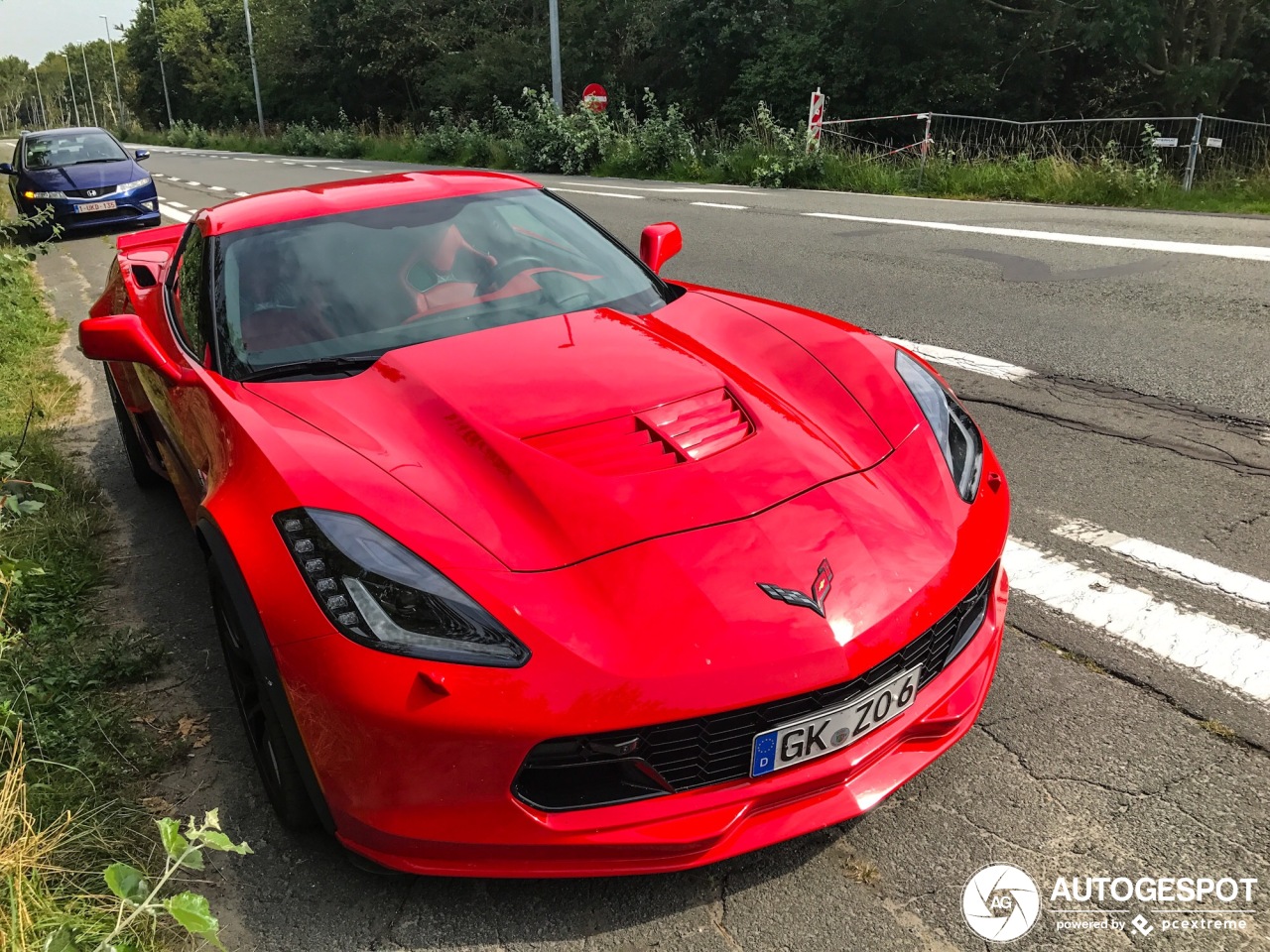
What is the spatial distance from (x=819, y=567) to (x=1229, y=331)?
4386 mm

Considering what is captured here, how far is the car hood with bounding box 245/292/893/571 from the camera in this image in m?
2.00

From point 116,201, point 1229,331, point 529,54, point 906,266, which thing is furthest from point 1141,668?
point 529,54

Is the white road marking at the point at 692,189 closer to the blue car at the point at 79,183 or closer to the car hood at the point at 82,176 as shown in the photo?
the blue car at the point at 79,183

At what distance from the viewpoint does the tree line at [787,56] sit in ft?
74.0

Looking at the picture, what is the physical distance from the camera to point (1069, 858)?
194 cm

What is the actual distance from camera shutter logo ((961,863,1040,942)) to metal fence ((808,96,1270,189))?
37.6 feet

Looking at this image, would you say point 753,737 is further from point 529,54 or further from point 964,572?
point 529,54

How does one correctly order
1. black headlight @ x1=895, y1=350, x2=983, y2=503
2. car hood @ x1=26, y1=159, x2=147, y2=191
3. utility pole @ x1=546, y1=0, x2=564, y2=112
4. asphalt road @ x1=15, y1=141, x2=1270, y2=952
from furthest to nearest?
utility pole @ x1=546, y1=0, x2=564, y2=112
car hood @ x1=26, y1=159, x2=147, y2=191
black headlight @ x1=895, y1=350, x2=983, y2=503
asphalt road @ x1=15, y1=141, x2=1270, y2=952

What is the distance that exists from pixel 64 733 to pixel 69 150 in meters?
14.0

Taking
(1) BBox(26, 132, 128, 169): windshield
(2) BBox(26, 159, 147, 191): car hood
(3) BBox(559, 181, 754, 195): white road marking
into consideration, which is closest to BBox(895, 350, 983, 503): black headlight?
(3) BBox(559, 181, 754, 195): white road marking

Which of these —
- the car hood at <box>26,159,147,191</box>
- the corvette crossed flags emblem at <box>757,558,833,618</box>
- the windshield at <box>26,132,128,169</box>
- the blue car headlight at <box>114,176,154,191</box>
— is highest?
the windshield at <box>26,132,128,169</box>

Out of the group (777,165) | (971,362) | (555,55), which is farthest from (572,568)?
(555,55)

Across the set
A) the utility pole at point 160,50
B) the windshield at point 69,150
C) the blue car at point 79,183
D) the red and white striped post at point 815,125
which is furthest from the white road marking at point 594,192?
the utility pole at point 160,50

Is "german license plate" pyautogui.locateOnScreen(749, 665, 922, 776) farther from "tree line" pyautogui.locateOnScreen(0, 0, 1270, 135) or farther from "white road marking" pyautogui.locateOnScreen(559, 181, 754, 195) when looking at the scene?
"tree line" pyautogui.locateOnScreen(0, 0, 1270, 135)
